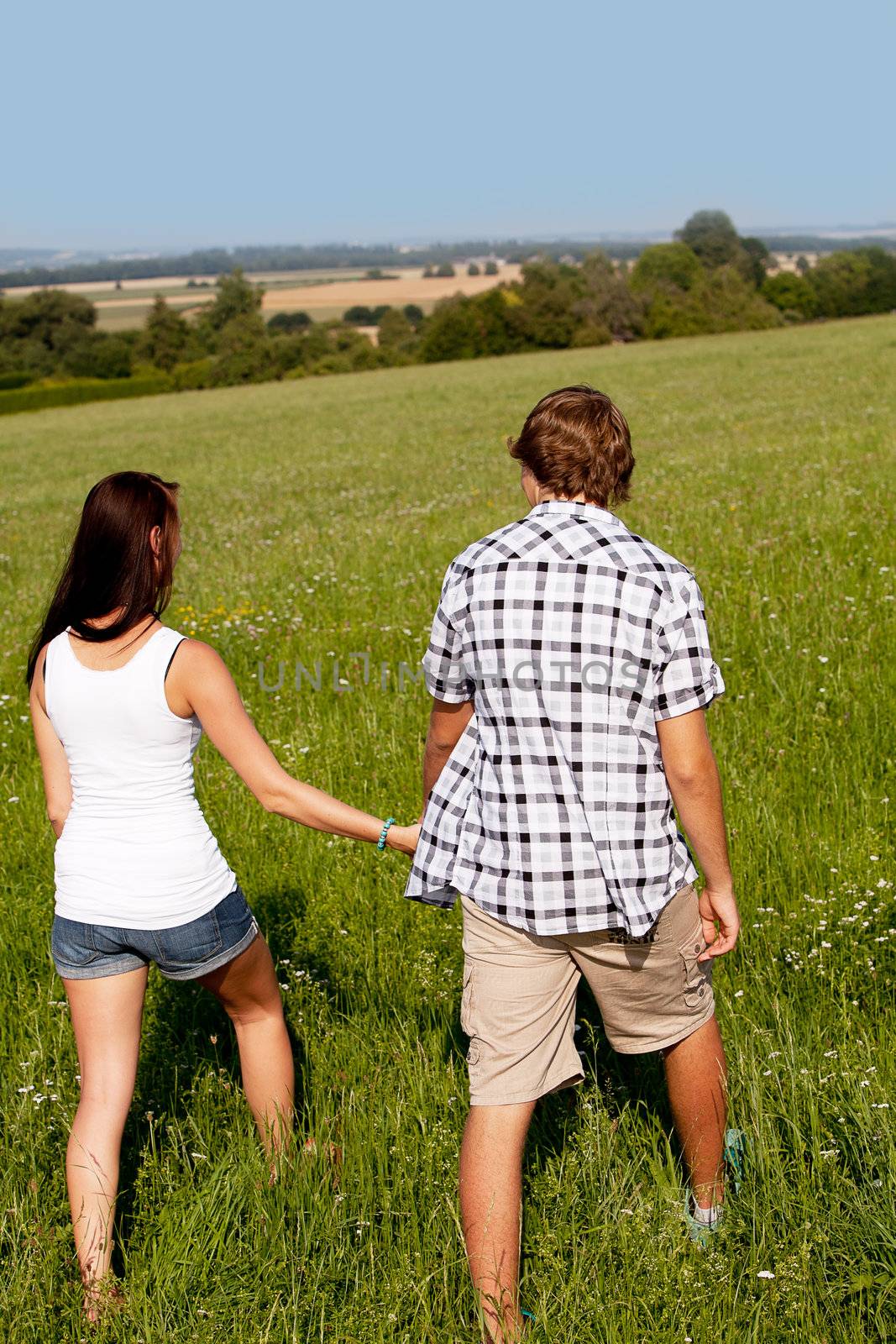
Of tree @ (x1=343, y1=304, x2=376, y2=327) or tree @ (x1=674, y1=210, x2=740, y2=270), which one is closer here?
tree @ (x1=343, y1=304, x2=376, y2=327)

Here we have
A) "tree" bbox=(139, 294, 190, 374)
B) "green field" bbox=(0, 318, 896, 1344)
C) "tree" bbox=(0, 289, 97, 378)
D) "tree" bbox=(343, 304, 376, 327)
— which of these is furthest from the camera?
"tree" bbox=(343, 304, 376, 327)

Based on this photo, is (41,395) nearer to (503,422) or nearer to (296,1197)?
(503,422)

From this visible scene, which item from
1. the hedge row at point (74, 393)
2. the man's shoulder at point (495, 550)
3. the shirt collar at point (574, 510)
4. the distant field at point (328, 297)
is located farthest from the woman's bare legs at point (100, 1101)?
the distant field at point (328, 297)

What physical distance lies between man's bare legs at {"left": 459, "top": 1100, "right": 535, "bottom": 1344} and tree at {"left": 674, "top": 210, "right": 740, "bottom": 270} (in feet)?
451

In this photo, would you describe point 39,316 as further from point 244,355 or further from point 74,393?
point 74,393

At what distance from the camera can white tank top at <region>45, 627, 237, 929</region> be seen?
2.86 metres

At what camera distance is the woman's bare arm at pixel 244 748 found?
286 cm

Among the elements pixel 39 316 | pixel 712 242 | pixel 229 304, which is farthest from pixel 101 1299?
pixel 712 242

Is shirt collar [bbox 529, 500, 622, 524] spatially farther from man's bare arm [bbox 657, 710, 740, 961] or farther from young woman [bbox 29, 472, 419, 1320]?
young woman [bbox 29, 472, 419, 1320]

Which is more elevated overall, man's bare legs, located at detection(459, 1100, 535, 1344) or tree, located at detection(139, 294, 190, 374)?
tree, located at detection(139, 294, 190, 374)

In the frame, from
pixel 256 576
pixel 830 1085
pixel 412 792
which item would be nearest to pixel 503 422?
pixel 256 576

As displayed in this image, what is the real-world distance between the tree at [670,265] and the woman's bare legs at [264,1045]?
106 metres

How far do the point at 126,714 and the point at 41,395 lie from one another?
65000mm

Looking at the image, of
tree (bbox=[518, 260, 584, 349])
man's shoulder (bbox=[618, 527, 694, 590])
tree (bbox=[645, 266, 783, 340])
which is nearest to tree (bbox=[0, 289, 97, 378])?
tree (bbox=[518, 260, 584, 349])
